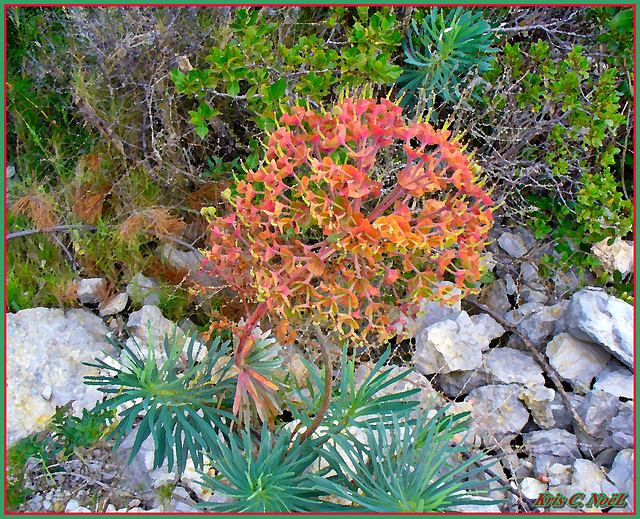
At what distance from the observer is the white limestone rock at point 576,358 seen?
2.14m

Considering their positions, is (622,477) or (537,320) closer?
(622,477)

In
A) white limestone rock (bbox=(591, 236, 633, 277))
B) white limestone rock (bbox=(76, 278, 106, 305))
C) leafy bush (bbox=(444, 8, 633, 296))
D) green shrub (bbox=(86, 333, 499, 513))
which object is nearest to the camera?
green shrub (bbox=(86, 333, 499, 513))

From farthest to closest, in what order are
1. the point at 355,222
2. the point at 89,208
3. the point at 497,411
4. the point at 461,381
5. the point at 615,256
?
the point at 615,256, the point at 89,208, the point at 461,381, the point at 497,411, the point at 355,222

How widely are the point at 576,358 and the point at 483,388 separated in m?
0.47

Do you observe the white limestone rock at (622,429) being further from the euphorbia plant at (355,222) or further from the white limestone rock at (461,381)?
the euphorbia plant at (355,222)

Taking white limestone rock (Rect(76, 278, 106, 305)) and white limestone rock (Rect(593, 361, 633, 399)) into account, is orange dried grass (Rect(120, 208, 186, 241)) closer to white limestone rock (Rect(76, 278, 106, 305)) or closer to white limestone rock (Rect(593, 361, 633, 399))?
white limestone rock (Rect(76, 278, 106, 305))

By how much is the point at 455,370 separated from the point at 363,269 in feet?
3.68

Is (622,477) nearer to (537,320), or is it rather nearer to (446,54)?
(537,320)

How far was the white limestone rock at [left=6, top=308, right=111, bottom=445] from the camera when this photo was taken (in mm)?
1832

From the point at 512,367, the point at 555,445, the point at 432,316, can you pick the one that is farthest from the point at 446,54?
the point at 555,445

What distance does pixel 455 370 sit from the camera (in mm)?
2121

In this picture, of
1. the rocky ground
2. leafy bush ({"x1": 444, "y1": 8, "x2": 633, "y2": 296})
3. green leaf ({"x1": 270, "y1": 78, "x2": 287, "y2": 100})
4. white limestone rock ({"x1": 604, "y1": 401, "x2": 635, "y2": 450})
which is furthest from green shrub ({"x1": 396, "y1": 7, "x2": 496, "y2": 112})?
white limestone rock ({"x1": 604, "y1": 401, "x2": 635, "y2": 450})

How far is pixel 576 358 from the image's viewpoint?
7.14 feet

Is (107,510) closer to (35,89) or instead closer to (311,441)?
(311,441)
